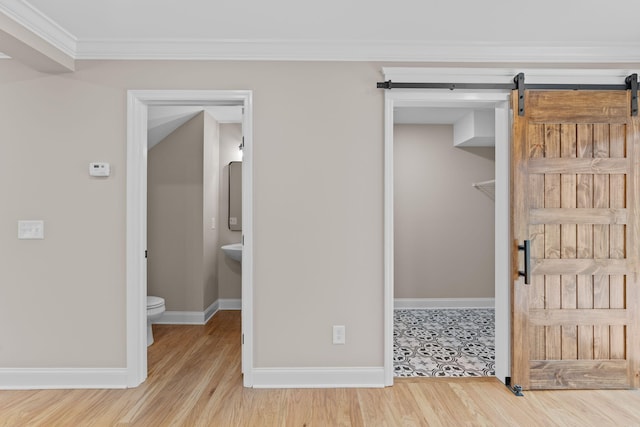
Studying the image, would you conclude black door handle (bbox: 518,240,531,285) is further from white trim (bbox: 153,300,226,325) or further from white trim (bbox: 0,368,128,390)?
white trim (bbox: 153,300,226,325)

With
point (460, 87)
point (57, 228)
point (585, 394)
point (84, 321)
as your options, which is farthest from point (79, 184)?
point (585, 394)

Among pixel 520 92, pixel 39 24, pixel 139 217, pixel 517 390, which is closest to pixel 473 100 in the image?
pixel 520 92

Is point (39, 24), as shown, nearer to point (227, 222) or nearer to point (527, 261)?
A: point (227, 222)

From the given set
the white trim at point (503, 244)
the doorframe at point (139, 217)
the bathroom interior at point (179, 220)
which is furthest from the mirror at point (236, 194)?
A: the white trim at point (503, 244)

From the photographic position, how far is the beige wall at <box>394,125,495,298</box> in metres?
5.00

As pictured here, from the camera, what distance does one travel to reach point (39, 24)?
2.37 metres

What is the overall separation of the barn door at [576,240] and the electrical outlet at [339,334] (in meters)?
1.18

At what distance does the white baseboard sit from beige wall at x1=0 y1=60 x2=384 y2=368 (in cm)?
232

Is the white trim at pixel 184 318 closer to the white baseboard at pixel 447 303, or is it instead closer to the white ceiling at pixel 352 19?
the white baseboard at pixel 447 303

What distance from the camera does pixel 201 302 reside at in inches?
168

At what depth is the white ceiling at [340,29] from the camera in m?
2.27

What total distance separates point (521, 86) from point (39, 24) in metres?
3.12

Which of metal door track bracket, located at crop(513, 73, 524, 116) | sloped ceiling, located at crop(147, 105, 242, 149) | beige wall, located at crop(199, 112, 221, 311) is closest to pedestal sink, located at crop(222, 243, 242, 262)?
beige wall, located at crop(199, 112, 221, 311)

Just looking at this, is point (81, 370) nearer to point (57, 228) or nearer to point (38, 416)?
point (38, 416)
